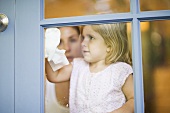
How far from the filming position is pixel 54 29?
1.18 m

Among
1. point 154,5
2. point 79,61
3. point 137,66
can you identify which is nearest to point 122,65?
point 137,66

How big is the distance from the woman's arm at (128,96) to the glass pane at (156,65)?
0.20ft

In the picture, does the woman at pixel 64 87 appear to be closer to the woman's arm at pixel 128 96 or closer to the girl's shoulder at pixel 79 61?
the girl's shoulder at pixel 79 61

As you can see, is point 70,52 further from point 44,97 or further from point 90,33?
point 44,97

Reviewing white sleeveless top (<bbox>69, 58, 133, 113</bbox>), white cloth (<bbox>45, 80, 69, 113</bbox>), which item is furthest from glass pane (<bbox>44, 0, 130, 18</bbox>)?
white cloth (<bbox>45, 80, 69, 113</bbox>)

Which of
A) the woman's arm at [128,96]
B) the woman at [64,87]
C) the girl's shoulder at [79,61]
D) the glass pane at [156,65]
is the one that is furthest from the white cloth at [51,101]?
the glass pane at [156,65]

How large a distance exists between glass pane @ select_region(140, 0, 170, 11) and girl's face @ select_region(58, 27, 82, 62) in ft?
1.10

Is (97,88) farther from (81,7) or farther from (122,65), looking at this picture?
(81,7)

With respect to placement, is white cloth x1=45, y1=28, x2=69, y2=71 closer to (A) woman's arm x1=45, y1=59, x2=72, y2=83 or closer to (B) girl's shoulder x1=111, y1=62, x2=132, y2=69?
(A) woman's arm x1=45, y1=59, x2=72, y2=83

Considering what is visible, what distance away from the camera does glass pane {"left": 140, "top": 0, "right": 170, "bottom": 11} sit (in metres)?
1.10

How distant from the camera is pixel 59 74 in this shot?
45.5 inches

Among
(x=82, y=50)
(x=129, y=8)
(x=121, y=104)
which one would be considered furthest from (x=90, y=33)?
(x=121, y=104)

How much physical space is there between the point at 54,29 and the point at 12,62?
261 mm

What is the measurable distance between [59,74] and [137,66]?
1.21 feet
